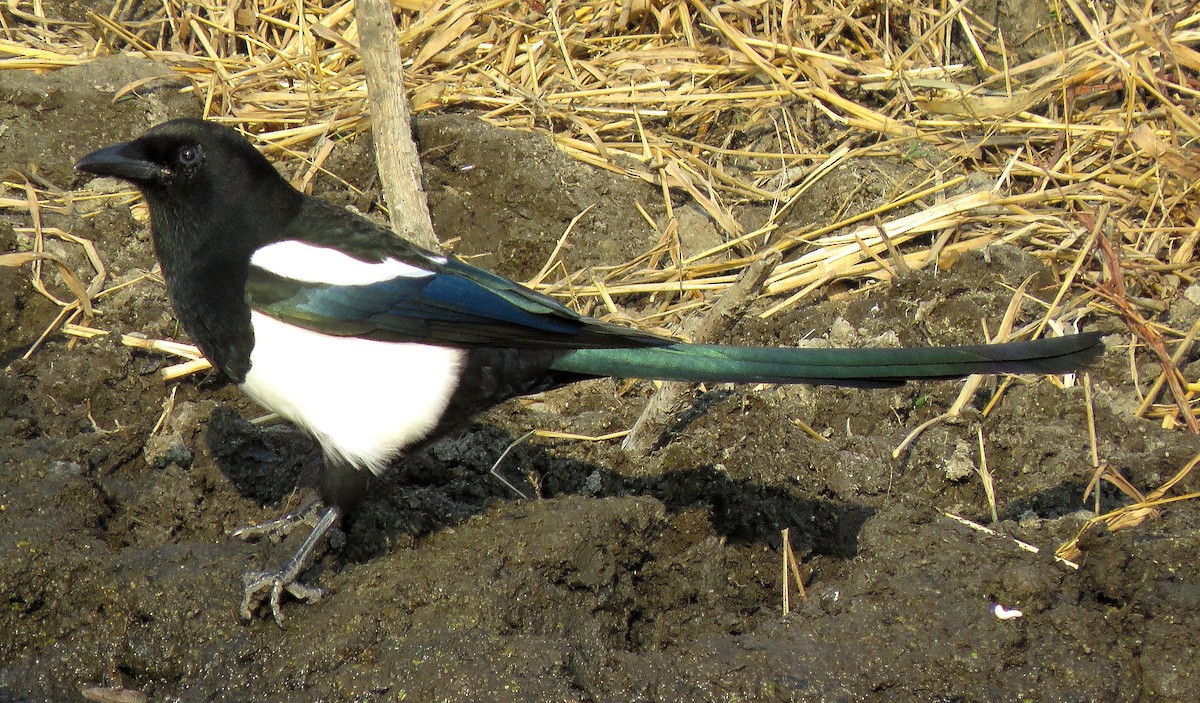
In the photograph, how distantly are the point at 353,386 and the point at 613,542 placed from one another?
53 centimetres

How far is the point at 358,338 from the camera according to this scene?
2166 millimetres

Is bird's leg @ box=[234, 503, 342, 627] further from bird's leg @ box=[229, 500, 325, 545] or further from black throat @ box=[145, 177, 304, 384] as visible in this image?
black throat @ box=[145, 177, 304, 384]

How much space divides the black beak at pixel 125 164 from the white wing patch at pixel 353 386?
13.3 inches

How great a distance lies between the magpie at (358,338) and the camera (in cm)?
211

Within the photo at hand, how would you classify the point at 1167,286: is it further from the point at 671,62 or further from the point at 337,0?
the point at 337,0

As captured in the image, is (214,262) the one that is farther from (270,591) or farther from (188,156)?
(270,591)

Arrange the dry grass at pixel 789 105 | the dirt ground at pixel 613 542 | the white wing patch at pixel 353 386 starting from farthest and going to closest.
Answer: the dry grass at pixel 789 105 → the white wing patch at pixel 353 386 → the dirt ground at pixel 613 542

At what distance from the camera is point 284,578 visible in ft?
6.47

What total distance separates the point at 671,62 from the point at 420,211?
111cm

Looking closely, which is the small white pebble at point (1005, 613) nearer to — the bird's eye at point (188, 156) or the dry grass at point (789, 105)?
the dry grass at point (789, 105)

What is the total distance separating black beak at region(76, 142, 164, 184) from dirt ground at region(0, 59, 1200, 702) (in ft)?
1.78

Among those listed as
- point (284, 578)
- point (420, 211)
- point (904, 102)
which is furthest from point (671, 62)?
point (284, 578)

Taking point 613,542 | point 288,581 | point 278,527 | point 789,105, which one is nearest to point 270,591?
point 288,581

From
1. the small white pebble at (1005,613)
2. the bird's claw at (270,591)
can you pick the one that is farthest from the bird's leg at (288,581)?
the small white pebble at (1005,613)
